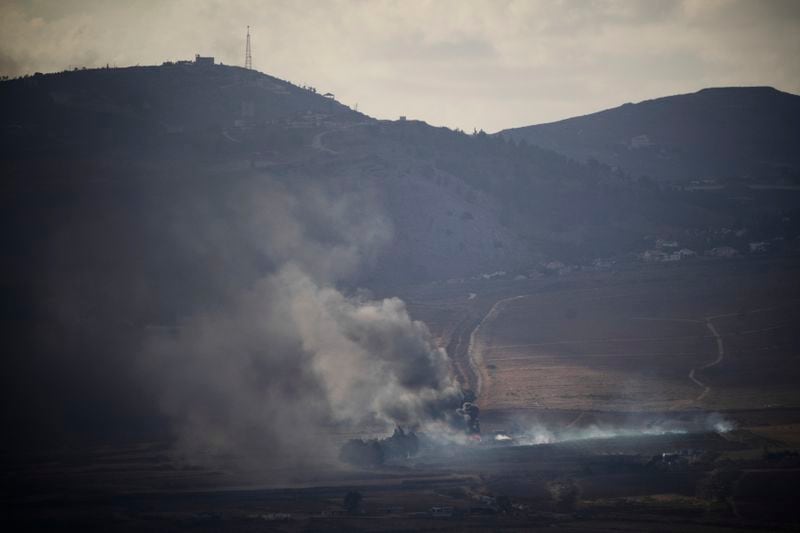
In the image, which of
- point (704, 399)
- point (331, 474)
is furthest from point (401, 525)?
point (704, 399)

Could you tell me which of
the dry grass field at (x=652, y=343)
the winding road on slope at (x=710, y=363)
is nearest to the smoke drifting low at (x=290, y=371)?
the dry grass field at (x=652, y=343)

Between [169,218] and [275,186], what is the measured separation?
2188 centimetres

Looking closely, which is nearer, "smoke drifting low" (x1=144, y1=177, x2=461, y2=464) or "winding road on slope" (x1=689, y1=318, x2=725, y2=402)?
"smoke drifting low" (x1=144, y1=177, x2=461, y2=464)

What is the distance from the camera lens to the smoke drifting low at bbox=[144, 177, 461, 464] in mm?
85688

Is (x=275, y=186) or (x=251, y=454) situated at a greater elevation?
(x=275, y=186)

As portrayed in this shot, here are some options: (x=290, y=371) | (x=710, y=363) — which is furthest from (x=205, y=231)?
(x=710, y=363)

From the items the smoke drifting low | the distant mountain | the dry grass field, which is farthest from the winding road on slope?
the distant mountain

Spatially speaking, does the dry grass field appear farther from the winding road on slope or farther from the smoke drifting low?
the smoke drifting low

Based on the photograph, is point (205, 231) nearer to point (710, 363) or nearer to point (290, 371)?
point (290, 371)

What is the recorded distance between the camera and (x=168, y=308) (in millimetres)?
123125

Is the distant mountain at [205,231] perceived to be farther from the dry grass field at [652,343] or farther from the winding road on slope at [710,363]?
the winding road on slope at [710,363]

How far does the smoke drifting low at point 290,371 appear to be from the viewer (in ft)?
281

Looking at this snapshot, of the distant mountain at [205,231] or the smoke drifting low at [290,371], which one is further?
the distant mountain at [205,231]

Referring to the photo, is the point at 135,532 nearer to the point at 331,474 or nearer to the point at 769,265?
the point at 331,474
